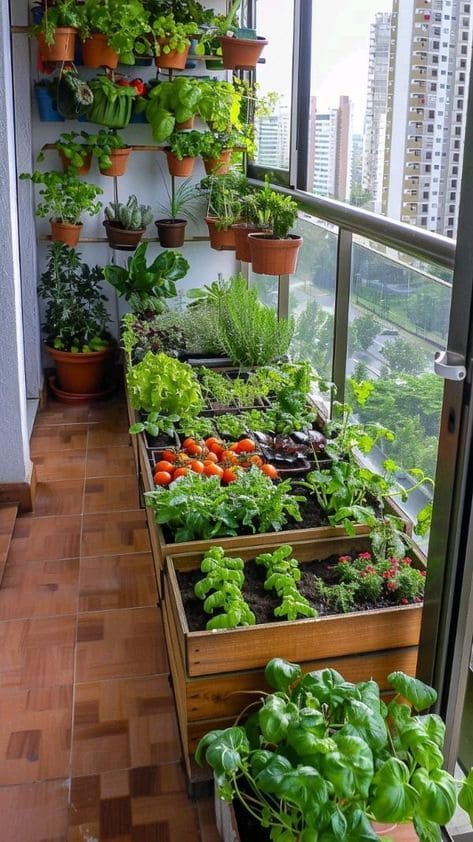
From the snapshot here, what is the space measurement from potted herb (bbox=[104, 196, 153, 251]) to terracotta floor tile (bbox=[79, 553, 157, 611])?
7.41 ft

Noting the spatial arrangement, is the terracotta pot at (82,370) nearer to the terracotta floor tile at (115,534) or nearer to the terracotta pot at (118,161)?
the terracotta pot at (118,161)

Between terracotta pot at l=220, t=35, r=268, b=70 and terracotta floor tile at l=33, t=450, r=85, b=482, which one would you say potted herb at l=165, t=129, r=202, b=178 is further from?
terracotta floor tile at l=33, t=450, r=85, b=482

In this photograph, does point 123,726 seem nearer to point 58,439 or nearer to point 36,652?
point 36,652

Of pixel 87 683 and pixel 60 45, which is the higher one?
pixel 60 45

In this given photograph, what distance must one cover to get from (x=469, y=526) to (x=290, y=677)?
1.78 ft

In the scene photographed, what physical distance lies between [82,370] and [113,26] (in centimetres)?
189

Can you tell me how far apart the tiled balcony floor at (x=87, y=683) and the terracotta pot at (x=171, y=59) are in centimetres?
230

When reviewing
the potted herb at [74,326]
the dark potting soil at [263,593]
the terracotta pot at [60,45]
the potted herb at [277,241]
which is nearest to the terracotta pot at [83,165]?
the potted herb at [74,326]

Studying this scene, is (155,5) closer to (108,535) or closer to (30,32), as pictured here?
(30,32)

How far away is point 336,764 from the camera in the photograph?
1.64m

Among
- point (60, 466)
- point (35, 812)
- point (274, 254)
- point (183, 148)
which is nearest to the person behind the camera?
point (35, 812)

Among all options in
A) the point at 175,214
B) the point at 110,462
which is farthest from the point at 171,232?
the point at 110,462

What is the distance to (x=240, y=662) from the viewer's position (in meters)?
2.11

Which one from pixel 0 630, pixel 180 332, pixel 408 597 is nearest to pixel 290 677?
pixel 408 597
